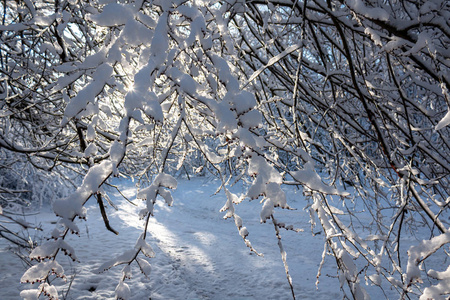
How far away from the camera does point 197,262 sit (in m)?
7.19

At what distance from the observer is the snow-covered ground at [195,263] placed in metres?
5.51

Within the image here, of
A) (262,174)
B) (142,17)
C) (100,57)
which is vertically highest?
(142,17)

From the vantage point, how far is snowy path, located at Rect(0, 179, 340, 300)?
5.55 metres

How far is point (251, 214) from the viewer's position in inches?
468

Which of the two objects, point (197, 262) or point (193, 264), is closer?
point (193, 264)

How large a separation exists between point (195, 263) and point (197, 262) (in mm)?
78

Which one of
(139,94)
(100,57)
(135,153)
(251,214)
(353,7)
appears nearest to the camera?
(139,94)

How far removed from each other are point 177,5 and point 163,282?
5.87m

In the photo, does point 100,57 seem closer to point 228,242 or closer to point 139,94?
point 139,94

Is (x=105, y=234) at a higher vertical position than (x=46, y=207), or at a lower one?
lower

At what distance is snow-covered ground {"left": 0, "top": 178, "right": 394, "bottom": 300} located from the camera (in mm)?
5508

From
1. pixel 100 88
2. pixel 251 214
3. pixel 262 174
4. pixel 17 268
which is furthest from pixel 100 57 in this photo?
pixel 251 214

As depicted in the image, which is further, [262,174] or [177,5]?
[177,5]

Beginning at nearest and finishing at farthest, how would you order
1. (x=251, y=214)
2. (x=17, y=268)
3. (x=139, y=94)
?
(x=139, y=94), (x=17, y=268), (x=251, y=214)
